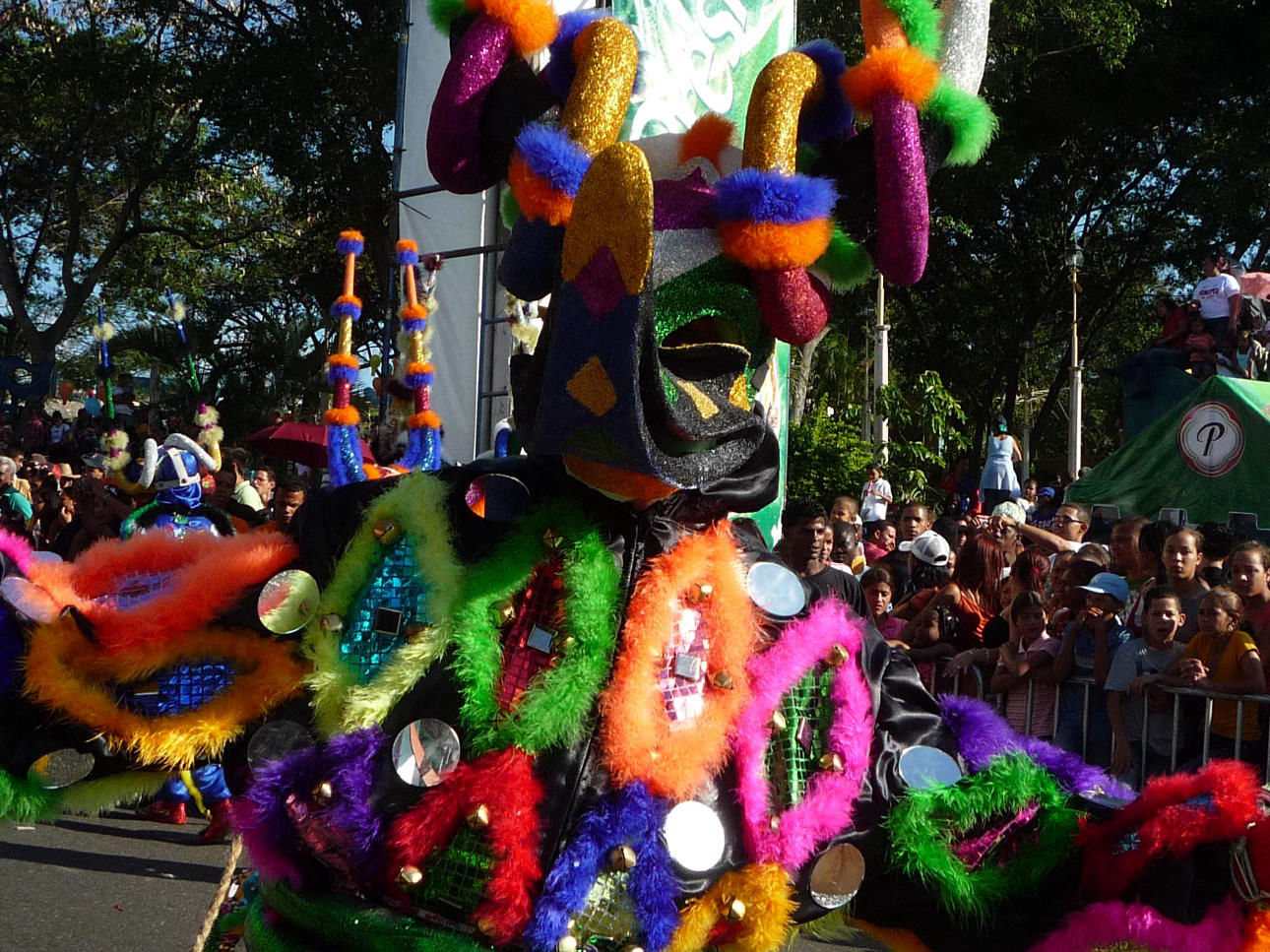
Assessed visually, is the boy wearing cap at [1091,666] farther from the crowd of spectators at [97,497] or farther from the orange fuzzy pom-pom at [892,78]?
the orange fuzzy pom-pom at [892,78]

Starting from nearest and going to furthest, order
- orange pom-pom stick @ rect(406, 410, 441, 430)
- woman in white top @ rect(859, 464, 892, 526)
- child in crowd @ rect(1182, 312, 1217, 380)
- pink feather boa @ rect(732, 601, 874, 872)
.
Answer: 1. pink feather boa @ rect(732, 601, 874, 872)
2. orange pom-pom stick @ rect(406, 410, 441, 430)
3. woman in white top @ rect(859, 464, 892, 526)
4. child in crowd @ rect(1182, 312, 1217, 380)

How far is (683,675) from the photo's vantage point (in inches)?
77.1

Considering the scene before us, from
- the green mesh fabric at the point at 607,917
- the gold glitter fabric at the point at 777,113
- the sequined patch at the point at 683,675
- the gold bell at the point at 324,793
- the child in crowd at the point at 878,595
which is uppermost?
the gold glitter fabric at the point at 777,113

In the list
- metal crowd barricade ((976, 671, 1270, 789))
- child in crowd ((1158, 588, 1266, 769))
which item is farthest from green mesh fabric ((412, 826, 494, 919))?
child in crowd ((1158, 588, 1266, 769))

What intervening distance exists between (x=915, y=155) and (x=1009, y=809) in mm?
958

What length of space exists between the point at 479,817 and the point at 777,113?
40.6 inches

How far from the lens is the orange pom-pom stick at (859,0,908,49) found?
2062 millimetres

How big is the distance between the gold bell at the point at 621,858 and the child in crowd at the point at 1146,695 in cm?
350

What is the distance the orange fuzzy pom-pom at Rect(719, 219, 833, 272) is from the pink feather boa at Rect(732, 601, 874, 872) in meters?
0.54

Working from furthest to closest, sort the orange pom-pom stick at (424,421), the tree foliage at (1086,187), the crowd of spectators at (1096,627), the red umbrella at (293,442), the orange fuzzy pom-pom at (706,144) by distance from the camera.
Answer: the tree foliage at (1086,187)
the red umbrella at (293,442)
the crowd of spectators at (1096,627)
the orange pom-pom stick at (424,421)
the orange fuzzy pom-pom at (706,144)

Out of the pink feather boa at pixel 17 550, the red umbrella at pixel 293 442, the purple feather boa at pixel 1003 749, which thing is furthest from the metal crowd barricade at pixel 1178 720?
the red umbrella at pixel 293 442

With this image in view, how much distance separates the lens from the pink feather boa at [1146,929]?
6.17ft

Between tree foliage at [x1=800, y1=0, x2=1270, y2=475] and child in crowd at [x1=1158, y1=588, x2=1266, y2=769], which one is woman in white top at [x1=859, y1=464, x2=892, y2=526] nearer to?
tree foliage at [x1=800, y1=0, x2=1270, y2=475]

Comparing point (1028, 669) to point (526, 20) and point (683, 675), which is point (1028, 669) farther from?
point (526, 20)
